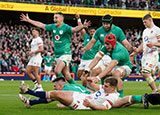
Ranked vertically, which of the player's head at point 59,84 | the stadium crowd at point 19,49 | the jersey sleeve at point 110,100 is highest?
the player's head at point 59,84

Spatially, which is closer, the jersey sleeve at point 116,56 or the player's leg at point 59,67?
the jersey sleeve at point 116,56

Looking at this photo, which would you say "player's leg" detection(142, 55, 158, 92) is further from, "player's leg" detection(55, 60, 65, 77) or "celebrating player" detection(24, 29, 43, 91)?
"celebrating player" detection(24, 29, 43, 91)

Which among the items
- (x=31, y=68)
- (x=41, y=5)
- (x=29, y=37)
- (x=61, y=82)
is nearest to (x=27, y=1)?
(x=41, y=5)

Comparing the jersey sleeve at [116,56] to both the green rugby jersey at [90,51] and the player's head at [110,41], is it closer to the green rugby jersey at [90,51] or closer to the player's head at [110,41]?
the player's head at [110,41]

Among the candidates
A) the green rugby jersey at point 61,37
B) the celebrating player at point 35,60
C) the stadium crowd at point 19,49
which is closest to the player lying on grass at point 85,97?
the green rugby jersey at point 61,37

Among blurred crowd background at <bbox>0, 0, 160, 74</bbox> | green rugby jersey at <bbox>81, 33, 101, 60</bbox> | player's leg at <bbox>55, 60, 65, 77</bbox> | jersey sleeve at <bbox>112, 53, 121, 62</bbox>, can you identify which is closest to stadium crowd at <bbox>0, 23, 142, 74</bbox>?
blurred crowd background at <bbox>0, 0, 160, 74</bbox>

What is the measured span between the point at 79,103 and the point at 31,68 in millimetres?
8404

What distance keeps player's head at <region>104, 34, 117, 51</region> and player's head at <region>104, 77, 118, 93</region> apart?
4.22 feet

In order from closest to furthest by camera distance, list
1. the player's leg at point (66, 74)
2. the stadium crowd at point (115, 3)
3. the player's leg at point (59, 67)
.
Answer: the player's leg at point (59, 67) → the player's leg at point (66, 74) → the stadium crowd at point (115, 3)

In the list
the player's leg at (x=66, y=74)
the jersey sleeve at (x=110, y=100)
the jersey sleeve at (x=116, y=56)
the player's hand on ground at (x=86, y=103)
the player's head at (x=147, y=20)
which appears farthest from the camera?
the player's leg at (x=66, y=74)

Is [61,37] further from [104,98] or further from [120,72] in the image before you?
[104,98]

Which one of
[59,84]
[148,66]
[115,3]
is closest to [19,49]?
[115,3]

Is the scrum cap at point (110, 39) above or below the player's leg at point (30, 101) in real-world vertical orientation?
above

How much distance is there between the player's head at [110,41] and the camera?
8664 millimetres
